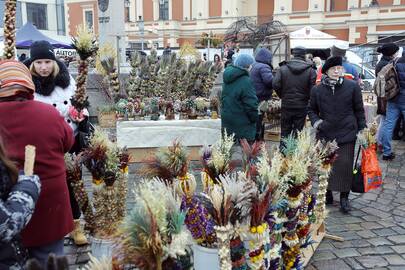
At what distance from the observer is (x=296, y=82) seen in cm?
573

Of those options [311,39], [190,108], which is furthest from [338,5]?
[190,108]

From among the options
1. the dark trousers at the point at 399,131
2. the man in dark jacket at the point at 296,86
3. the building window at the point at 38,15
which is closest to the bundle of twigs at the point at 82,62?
the man in dark jacket at the point at 296,86

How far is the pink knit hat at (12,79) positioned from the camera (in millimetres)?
2248

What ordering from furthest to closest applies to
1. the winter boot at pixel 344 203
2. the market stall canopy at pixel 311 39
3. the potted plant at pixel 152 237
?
1. the market stall canopy at pixel 311 39
2. the winter boot at pixel 344 203
3. the potted plant at pixel 152 237

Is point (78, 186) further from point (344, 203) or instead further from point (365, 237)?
point (344, 203)

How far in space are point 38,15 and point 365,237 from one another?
49.1m

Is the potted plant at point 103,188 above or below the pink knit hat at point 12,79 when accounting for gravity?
below

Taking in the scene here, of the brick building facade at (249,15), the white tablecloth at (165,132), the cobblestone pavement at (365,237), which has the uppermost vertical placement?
the brick building facade at (249,15)

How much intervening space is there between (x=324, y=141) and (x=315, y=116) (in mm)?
421

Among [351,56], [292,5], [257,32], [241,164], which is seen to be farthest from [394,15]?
[241,164]

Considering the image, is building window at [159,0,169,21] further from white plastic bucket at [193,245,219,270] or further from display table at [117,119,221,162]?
white plastic bucket at [193,245,219,270]

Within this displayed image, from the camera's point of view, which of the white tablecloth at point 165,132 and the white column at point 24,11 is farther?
the white column at point 24,11

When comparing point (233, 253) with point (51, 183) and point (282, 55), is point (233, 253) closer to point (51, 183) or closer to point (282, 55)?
point (51, 183)

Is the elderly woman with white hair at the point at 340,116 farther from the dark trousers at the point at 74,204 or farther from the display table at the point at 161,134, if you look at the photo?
the dark trousers at the point at 74,204
